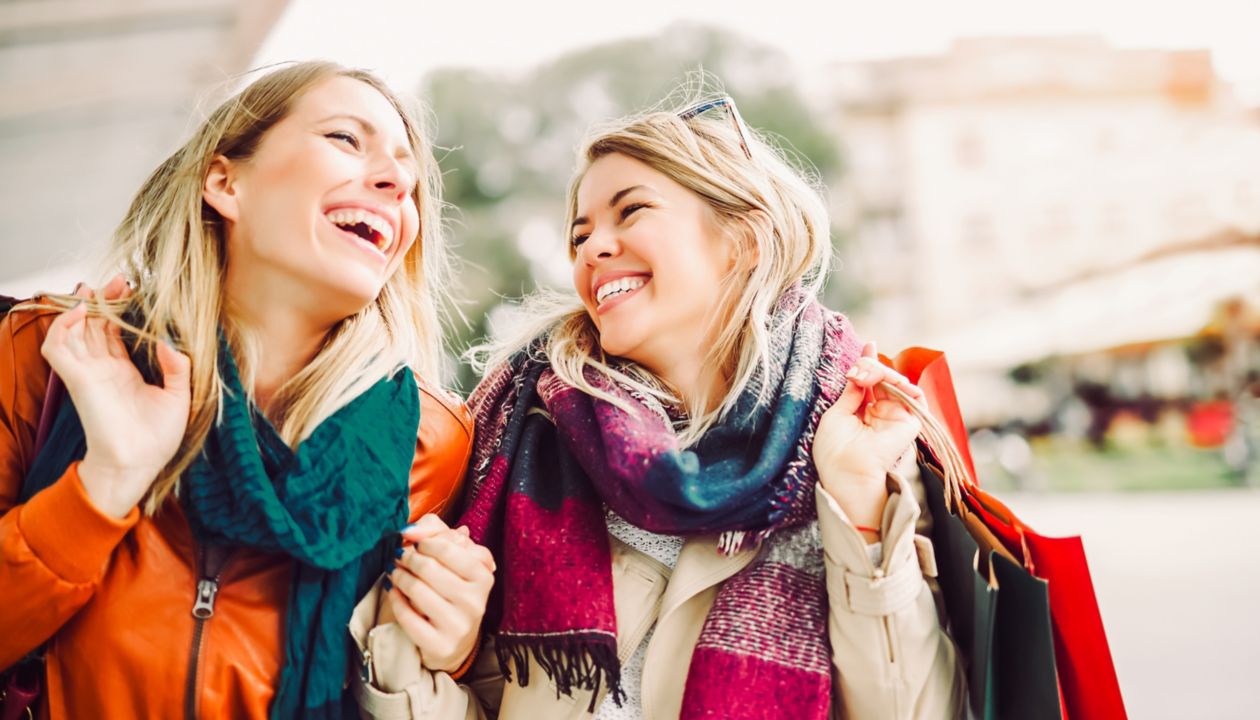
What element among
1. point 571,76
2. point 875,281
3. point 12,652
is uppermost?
point 875,281

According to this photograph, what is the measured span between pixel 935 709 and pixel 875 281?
Result: 56.0 feet

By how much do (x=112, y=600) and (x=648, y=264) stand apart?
116 cm

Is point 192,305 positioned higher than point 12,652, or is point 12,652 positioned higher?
point 192,305

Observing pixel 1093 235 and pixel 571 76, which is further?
pixel 1093 235

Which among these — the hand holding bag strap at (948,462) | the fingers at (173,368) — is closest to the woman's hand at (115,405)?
the fingers at (173,368)

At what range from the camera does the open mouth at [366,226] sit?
1.79 metres

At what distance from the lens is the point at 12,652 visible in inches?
58.6

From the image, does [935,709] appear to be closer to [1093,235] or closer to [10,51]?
[10,51]

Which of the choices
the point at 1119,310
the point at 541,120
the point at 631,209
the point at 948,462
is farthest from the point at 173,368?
the point at 1119,310

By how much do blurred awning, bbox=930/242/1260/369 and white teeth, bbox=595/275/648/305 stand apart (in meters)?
13.2

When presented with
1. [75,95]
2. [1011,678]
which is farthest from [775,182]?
[75,95]

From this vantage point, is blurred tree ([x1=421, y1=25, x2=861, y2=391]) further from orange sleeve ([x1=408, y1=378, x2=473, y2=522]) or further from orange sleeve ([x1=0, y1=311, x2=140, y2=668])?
orange sleeve ([x1=0, y1=311, x2=140, y2=668])

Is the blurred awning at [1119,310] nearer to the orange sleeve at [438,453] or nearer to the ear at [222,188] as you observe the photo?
the orange sleeve at [438,453]

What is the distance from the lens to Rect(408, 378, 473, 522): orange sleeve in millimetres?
1876
